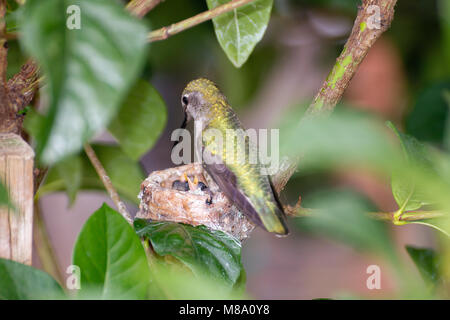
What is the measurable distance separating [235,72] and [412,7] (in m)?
0.85

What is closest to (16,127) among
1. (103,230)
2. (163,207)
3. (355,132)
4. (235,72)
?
(103,230)

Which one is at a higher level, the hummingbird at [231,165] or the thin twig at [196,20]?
the thin twig at [196,20]

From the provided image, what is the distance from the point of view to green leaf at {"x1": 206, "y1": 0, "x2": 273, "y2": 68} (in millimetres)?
1039

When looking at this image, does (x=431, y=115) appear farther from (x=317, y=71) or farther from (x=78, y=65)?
(x=78, y=65)

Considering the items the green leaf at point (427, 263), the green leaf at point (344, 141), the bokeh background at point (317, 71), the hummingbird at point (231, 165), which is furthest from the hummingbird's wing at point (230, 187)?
the green leaf at point (344, 141)

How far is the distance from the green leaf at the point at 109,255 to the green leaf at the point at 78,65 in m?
0.23

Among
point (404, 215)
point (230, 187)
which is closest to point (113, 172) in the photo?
point (230, 187)

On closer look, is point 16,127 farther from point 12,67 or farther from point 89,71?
point 12,67

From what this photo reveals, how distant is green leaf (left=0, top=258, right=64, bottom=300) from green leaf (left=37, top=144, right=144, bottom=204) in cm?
70

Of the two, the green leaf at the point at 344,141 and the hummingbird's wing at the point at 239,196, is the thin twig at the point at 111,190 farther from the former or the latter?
the green leaf at the point at 344,141

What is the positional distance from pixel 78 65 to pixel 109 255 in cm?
31

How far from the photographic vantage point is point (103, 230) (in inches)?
26.4

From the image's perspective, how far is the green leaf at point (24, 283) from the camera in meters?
0.61

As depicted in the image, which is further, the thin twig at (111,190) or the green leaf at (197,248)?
the thin twig at (111,190)
